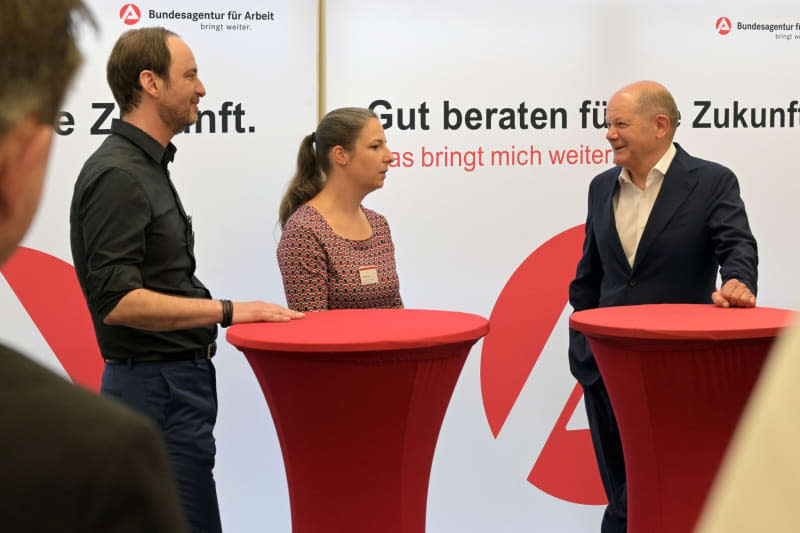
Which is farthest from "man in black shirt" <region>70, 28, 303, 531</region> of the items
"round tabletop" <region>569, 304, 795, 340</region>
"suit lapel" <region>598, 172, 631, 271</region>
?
"suit lapel" <region>598, 172, 631, 271</region>

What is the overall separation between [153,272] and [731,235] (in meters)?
2.02

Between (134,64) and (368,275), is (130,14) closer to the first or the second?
(134,64)

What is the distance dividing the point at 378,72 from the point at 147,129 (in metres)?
1.63

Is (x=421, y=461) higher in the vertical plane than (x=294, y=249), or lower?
lower

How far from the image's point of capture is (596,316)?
118 inches

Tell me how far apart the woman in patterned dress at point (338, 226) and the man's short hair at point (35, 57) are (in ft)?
8.25

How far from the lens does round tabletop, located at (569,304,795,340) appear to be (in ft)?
8.77

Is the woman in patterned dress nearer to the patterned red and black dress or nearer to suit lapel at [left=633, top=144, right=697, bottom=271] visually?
the patterned red and black dress

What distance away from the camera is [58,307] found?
13.2 ft

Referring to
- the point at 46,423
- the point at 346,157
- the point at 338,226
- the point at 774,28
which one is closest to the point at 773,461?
the point at 46,423

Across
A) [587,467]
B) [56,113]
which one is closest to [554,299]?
[587,467]

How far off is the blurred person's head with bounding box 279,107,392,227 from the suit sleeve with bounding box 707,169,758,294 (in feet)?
3.98

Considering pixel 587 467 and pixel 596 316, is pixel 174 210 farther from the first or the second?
pixel 587 467

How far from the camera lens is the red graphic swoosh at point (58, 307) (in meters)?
3.99
